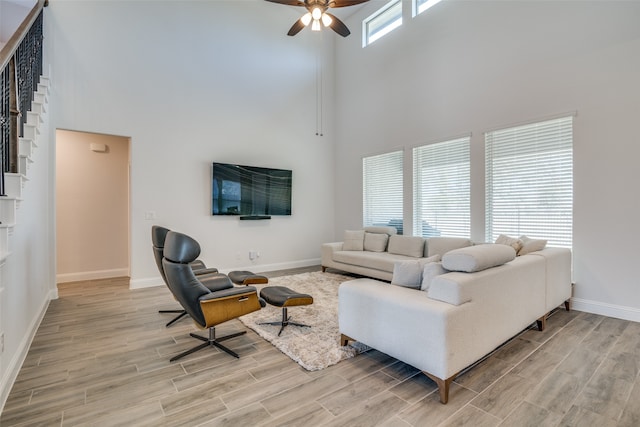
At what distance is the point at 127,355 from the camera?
2658mm

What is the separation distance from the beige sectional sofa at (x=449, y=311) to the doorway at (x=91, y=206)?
4.94m

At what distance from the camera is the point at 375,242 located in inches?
225

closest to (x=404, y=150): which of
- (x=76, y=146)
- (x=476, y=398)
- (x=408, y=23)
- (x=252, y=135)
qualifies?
(x=408, y=23)

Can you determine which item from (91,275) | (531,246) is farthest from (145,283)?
(531,246)

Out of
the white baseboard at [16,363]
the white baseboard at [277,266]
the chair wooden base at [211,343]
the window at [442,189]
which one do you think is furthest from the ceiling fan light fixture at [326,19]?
the white baseboard at [16,363]

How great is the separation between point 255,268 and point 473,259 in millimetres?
4595

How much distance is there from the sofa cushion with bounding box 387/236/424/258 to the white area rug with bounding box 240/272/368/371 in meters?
1.53

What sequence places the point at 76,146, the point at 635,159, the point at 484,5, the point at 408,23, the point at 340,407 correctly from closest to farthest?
the point at 340,407 < the point at 635,159 < the point at 484,5 < the point at 76,146 < the point at 408,23

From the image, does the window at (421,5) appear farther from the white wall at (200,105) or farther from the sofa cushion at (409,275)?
the sofa cushion at (409,275)

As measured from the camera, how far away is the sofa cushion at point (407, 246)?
16.8 feet

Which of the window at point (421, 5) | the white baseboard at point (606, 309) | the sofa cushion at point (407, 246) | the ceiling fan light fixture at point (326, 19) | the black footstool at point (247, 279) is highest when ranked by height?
the window at point (421, 5)

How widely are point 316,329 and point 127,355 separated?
1.70 metres

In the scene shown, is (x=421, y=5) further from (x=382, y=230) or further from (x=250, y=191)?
(x=250, y=191)

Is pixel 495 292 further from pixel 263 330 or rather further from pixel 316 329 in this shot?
pixel 263 330
